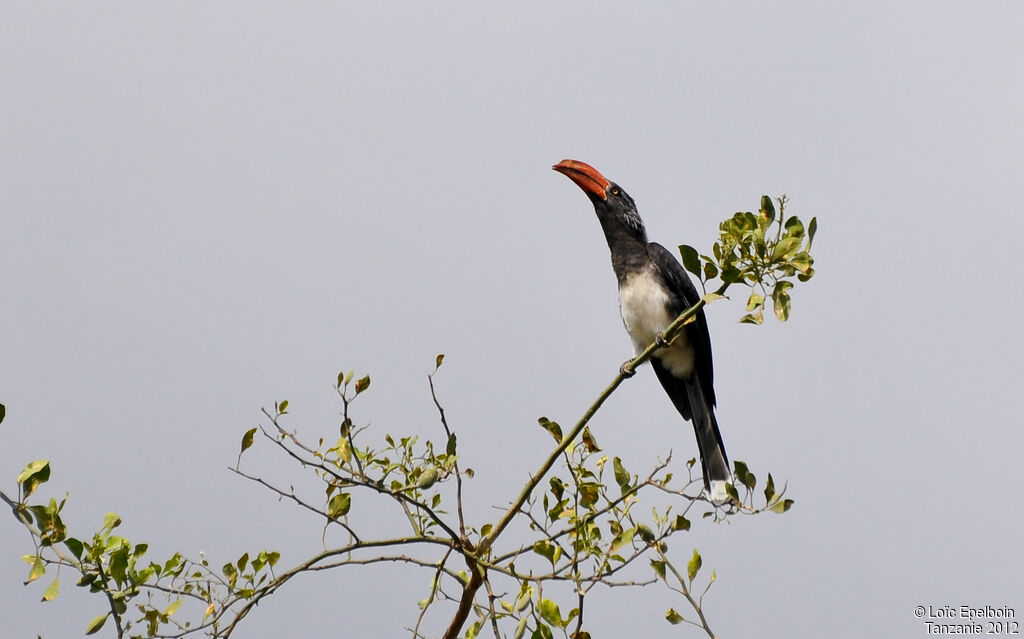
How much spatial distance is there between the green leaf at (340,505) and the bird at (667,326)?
273 cm

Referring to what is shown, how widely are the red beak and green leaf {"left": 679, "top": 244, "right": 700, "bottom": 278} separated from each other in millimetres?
3228

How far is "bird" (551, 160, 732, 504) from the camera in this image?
573 cm

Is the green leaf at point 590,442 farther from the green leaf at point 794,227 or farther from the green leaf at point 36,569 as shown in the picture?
the green leaf at point 36,569

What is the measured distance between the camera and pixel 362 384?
3.28 metres

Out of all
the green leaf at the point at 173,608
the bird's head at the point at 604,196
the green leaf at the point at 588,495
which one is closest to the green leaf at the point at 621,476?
the green leaf at the point at 588,495

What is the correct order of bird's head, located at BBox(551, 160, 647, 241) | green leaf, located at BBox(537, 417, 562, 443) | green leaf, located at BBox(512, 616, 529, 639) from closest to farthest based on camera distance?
green leaf, located at BBox(512, 616, 529, 639) < green leaf, located at BBox(537, 417, 562, 443) < bird's head, located at BBox(551, 160, 647, 241)

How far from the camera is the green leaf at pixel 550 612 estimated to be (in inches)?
110

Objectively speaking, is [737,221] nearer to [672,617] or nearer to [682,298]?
[672,617]

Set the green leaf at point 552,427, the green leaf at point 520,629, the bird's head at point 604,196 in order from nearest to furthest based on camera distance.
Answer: the green leaf at point 520,629 → the green leaf at point 552,427 → the bird's head at point 604,196

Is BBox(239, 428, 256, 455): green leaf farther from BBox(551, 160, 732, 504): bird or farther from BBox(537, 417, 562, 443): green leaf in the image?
BBox(551, 160, 732, 504): bird

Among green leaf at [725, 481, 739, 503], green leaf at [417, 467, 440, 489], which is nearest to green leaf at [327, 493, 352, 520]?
green leaf at [417, 467, 440, 489]

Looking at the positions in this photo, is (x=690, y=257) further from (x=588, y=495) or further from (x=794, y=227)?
(x=588, y=495)

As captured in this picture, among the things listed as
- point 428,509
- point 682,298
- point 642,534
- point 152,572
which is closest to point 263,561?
point 152,572

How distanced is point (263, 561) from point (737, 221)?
1746 mm
